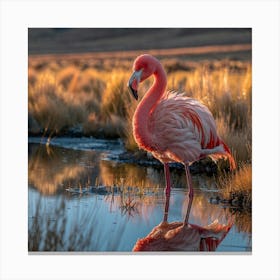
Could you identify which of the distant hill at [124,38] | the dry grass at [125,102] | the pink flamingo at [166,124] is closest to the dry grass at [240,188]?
the dry grass at [125,102]

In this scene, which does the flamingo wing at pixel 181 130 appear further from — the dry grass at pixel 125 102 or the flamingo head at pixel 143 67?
the dry grass at pixel 125 102

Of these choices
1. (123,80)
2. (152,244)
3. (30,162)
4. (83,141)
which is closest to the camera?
(152,244)

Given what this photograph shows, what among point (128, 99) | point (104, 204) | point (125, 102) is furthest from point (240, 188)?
point (128, 99)

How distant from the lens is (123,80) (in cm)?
880

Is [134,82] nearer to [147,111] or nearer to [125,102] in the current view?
[147,111]

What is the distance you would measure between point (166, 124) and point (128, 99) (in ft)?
8.85

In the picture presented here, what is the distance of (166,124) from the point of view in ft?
19.2

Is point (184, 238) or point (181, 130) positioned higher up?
point (181, 130)

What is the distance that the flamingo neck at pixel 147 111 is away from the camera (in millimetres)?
5803

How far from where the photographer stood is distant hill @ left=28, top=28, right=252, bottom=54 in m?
6.14

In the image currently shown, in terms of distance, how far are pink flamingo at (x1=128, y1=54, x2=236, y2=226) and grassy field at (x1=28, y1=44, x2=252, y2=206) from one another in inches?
20.1
